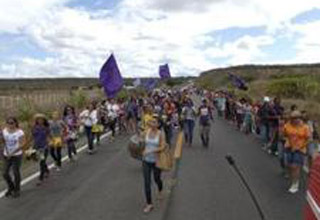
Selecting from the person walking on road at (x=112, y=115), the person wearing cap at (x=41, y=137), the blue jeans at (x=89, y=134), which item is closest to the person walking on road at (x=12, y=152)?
the person wearing cap at (x=41, y=137)

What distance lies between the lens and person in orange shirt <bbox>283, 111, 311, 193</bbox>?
1301cm

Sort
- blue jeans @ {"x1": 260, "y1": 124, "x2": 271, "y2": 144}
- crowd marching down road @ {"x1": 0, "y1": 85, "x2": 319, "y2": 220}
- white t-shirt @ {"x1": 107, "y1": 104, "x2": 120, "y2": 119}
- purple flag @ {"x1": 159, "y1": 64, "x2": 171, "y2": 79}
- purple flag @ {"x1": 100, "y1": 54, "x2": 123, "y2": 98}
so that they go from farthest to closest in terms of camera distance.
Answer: purple flag @ {"x1": 159, "y1": 64, "x2": 171, "y2": 79}, white t-shirt @ {"x1": 107, "y1": 104, "x2": 120, "y2": 119}, purple flag @ {"x1": 100, "y1": 54, "x2": 123, "y2": 98}, blue jeans @ {"x1": 260, "y1": 124, "x2": 271, "y2": 144}, crowd marching down road @ {"x1": 0, "y1": 85, "x2": 319, "y2": 220}

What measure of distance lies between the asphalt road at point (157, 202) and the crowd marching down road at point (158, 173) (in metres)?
0.02

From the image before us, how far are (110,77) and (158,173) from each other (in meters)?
15.5

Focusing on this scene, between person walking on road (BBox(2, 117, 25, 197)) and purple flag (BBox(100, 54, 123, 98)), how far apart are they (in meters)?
13.8

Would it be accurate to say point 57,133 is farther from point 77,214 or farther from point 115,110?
point 115,110

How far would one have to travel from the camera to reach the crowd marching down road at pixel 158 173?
11570 millimetres

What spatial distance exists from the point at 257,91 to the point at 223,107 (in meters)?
28.6

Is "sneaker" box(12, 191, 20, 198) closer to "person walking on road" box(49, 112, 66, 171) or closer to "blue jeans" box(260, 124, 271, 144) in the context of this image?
"person walking on road" box(49, 112, 66, 171)

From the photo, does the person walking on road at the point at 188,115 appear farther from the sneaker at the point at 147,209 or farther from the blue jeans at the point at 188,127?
the sneaker at the point at 147,209

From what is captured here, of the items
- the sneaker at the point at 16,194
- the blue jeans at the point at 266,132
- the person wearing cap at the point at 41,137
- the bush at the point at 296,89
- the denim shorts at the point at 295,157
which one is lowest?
the bush at the point at 296,89

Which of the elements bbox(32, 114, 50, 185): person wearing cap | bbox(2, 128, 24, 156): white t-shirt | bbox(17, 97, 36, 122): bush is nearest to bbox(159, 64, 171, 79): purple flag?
bbox(17, 97, 36, 122): bush

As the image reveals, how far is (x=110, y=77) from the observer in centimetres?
2736

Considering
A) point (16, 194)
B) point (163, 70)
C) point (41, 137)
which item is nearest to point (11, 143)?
point (16, 194)
